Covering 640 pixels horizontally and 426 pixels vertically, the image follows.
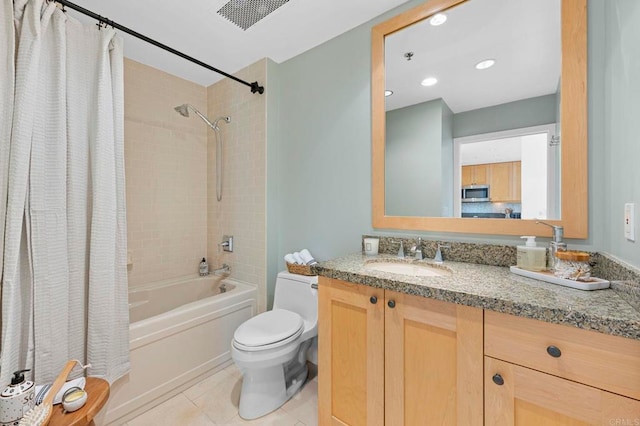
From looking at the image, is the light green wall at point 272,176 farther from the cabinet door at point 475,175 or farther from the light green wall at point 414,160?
the cabinet door at point 475,175

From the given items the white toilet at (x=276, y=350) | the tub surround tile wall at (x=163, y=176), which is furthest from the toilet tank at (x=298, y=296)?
the tub surround tile wall at (x=163, y=176)

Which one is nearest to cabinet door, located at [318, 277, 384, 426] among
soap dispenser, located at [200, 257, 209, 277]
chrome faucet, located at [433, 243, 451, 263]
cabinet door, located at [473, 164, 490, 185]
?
chrome faucet, located at [433, 243, 451, 263]

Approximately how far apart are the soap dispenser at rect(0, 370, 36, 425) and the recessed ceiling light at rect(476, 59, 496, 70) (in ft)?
7.80

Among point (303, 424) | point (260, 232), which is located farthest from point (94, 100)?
point (303, 424)

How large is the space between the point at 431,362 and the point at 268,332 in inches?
36.6

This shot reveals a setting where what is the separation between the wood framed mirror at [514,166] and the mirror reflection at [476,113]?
0.01 meters

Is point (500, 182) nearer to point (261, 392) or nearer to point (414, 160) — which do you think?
point (414, 160)

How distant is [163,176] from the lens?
2422 mm

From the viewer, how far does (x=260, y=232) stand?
7.27 feet

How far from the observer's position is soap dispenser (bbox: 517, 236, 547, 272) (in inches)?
42.7

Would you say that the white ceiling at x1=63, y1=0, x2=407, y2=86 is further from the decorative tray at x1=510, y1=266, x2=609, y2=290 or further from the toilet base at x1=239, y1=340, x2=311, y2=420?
the toilet base at x1=239, y1=340, x2=311, y2=420

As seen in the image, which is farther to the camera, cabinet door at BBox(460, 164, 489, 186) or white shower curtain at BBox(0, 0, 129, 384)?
cabinet door at BBox(460, 164, 489, 186)


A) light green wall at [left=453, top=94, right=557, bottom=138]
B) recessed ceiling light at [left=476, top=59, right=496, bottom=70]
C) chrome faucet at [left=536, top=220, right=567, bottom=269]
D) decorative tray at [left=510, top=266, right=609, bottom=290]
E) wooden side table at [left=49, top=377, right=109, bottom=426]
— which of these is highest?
recessed ceiling light at [left=476, top=59, right=496, bottom=70]

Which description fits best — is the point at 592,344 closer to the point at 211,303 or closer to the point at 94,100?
the point at 211,303
